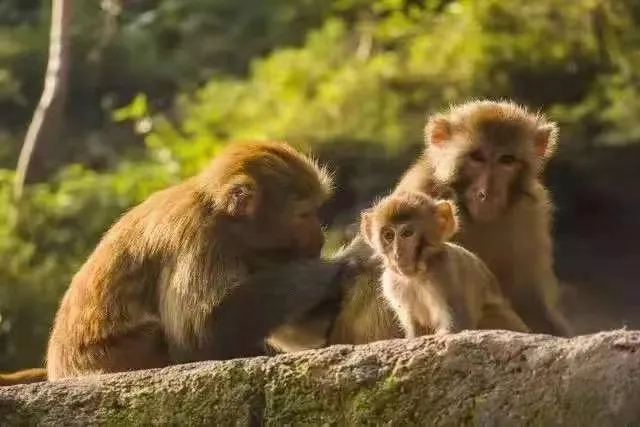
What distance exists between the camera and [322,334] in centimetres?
476

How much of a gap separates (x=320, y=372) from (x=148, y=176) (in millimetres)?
5455

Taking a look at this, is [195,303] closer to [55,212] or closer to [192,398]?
[192,398]

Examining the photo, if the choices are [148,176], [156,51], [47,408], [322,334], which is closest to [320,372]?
Result: [47,408]

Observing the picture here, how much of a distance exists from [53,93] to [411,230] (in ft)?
18.5

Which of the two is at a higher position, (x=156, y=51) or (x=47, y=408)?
(x=156, y=51)

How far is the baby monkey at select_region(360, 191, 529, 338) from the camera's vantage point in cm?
410

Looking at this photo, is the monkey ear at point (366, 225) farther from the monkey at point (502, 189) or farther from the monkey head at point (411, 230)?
the monkey at point (502, 189)

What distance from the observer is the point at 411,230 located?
409 centimetres

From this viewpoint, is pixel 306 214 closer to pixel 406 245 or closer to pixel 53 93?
pixel 406 245

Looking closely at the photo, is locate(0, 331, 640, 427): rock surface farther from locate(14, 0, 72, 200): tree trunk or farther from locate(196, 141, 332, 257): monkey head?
locate(14, 0, 72, 200): tree trunk

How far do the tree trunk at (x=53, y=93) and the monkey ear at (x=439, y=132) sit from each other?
4828 mm

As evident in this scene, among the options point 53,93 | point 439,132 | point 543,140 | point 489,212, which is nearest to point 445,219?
point 489,212

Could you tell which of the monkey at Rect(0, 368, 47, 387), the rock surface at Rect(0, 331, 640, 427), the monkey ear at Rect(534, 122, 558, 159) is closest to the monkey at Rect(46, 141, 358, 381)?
the monkey at Rect(0, 368, 47, 387)

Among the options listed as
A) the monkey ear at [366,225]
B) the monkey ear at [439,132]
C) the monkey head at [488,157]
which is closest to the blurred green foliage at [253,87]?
the monkey ear at [439,132]
